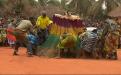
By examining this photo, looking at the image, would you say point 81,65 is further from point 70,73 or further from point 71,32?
point 71,32

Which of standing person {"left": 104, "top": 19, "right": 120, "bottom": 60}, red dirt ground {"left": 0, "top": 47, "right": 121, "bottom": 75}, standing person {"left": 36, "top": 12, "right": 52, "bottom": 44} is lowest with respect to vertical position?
red dirt ground {"left": 0, "top": 47, "right": 121, "bottom": 75}

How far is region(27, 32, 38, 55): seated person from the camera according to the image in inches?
565

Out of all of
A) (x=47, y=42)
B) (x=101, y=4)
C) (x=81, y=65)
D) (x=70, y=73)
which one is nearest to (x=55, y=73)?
(x=70, y=73)

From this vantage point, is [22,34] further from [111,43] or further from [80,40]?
[111,43]

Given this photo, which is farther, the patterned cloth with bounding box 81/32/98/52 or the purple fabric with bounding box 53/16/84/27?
the purple fabric with bounding box 53/16/84/27

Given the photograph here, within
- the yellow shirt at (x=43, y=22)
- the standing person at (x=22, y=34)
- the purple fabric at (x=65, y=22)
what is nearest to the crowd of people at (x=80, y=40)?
the standing person at (x=22, y=34)

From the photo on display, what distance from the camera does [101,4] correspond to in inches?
1885

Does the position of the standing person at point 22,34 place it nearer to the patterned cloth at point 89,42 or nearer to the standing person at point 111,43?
the patterned cloth at point 89,42

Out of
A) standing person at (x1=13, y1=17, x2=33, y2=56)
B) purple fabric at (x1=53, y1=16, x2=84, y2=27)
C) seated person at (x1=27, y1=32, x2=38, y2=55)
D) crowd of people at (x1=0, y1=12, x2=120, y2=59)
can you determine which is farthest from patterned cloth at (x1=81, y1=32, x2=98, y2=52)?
standing person at (x1=13, y1=17, x2=33, y2=56)

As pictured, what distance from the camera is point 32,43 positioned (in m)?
14.7

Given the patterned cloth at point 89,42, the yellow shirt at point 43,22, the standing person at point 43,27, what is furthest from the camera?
the yellow shirt at point 43,22

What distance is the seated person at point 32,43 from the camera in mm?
14351

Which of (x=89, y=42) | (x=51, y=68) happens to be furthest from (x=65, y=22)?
(x=51, y=68)

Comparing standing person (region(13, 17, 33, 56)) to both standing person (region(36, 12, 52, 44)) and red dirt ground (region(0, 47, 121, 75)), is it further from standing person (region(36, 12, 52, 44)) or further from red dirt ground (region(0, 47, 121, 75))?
red dirt ground (region(0, 47, 121, 75))
